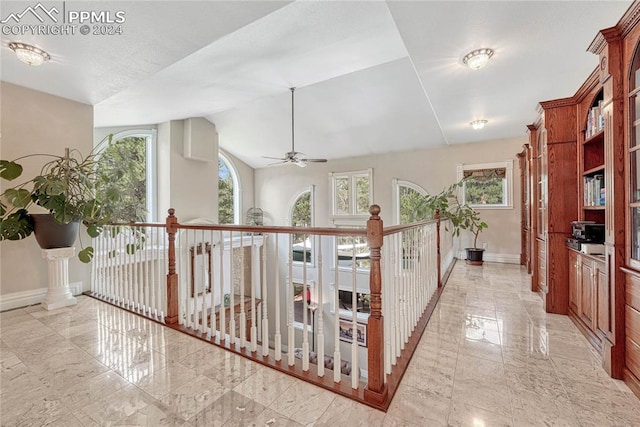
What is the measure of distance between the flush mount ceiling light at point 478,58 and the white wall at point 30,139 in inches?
180

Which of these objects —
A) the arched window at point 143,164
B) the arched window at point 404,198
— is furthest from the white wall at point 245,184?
the arched window at point 404,198

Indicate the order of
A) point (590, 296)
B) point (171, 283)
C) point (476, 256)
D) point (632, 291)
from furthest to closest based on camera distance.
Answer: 1. point (476, 256)
2. point (171, 283)
3. point (590, 296)
4. point (632, 291)

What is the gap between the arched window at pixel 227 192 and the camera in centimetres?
Answer: 771

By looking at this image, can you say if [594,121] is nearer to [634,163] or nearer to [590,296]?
[634,163]

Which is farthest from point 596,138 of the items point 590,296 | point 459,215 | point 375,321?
point 459,215

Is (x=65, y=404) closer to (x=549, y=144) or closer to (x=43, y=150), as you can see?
(x=43, y=150)

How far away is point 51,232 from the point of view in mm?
2887

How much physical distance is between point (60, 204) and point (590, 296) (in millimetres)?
4793

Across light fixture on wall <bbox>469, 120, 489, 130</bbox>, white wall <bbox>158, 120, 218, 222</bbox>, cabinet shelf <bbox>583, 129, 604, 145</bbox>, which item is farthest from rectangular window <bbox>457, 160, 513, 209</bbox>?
white wall <bbox>158, 120, 218, 222</bbox>

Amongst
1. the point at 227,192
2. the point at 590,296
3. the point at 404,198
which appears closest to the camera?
the point at 590,296

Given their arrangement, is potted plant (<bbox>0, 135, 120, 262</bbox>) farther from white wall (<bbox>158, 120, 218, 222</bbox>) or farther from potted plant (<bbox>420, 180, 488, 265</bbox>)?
potted plant (<bbox>420, 180, 488, 265</bbox>)

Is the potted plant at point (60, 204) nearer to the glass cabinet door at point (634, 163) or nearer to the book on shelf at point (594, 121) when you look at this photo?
the glass cabinet door at point (634, 163)

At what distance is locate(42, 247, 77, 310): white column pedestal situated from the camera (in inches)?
119

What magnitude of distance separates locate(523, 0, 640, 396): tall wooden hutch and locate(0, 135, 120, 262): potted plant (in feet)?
13.5
